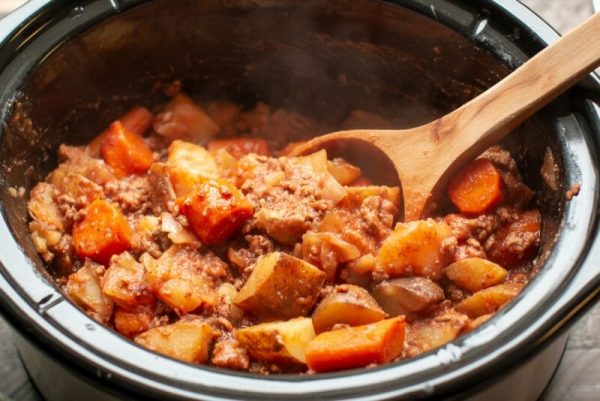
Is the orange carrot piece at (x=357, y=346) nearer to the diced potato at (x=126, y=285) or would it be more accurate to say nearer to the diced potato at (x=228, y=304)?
the diced potato at (x=228, y=304)

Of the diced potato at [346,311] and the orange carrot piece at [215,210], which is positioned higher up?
the orange carrot piece at [215,210]

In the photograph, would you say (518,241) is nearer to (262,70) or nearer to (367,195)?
(367,195)

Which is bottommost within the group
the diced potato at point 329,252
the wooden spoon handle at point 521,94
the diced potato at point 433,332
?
the diced potato at point 433,332

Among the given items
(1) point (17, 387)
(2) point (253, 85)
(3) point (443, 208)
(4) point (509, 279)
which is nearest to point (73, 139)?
(2) point (253, 85)

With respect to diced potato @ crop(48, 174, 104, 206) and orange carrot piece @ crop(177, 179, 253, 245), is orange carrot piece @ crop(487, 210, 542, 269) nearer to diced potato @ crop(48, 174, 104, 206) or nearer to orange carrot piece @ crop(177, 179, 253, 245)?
orange carrot piece @ crop(177, 179, 253, 245)

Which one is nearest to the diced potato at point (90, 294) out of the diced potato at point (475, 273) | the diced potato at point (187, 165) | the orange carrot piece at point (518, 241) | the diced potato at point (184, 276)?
the diced potato at point (184, 276)

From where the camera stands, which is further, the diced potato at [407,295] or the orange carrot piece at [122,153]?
the orange carrot piece at [122,153]

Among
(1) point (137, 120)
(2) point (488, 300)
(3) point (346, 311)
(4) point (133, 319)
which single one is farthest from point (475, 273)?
(1) point (137, 120)

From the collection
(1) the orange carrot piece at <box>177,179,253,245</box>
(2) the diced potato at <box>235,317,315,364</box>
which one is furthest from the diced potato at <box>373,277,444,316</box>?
(1) the orange carrot piece at <box>177,179,253,245</box>
